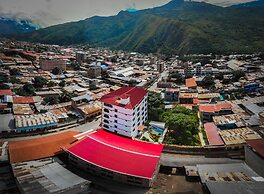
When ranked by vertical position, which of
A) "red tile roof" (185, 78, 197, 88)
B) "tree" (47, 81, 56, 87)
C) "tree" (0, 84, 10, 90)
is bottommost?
"red tile roof" (185, 78, 197, 88)

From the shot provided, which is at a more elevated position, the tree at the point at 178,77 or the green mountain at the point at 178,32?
the green mountain at the point at 178,32

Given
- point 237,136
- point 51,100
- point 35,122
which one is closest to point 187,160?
point 237,136

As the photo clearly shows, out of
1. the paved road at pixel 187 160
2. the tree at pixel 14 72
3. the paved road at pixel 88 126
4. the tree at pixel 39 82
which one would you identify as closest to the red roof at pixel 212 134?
the paved road at pixel 187 160

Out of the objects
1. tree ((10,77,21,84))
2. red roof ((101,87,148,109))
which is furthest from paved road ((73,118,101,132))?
tree ((10,77,21,84))

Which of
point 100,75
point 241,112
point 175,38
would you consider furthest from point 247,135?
point 175,38

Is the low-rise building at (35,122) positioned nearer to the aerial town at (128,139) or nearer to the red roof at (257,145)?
the aerial town at (128,139)

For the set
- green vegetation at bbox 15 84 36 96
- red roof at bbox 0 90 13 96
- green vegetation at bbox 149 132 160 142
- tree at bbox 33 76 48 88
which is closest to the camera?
green vegetation at bbox 149 132 160 142

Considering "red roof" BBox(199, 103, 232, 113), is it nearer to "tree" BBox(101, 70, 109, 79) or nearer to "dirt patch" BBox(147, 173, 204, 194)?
"dirt patch" BBox(147, 173, 204, 194)
